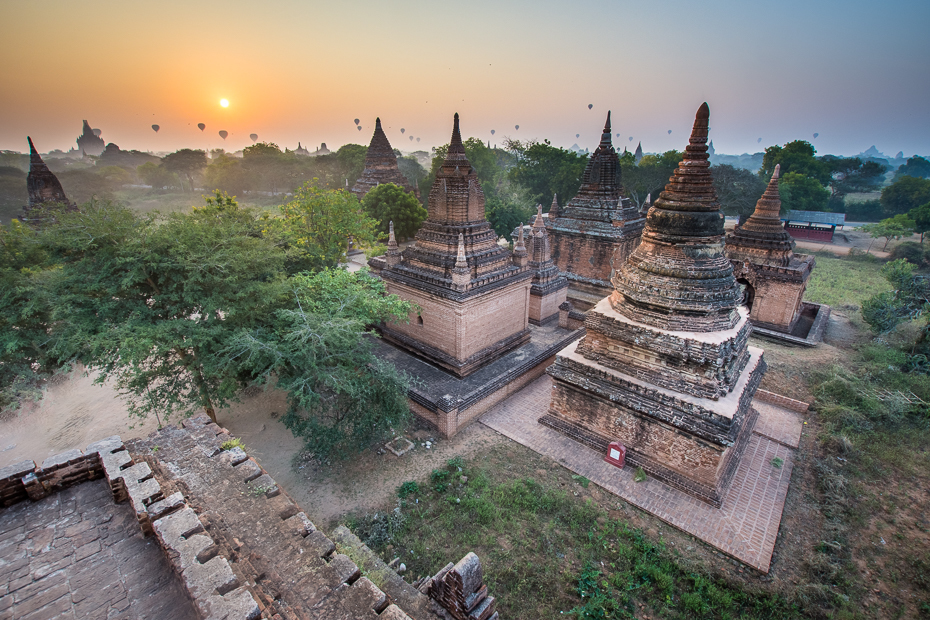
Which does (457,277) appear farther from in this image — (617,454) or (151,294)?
(151,294)

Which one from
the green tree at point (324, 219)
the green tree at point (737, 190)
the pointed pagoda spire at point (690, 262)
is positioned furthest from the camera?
the green tree at point (737, 190)

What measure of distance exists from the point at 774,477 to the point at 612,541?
18.2ft

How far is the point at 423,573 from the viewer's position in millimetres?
8742

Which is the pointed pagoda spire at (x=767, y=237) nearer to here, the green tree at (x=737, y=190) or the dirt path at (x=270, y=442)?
the dirt path at (x=270, y=442)

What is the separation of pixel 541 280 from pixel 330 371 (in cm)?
1139

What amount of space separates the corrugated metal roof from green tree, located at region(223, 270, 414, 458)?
54691mm

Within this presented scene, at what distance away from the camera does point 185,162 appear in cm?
6550

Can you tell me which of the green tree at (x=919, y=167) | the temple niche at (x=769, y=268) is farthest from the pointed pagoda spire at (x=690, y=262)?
the green tree at (x=919, y=167)

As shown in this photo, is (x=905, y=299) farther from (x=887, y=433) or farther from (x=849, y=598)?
(x=849, y=598)

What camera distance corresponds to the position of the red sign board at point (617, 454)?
37.8 feet

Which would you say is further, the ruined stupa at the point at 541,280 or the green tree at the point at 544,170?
the green tree at the point at 544,170

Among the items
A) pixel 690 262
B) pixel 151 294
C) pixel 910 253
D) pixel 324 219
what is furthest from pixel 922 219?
pixel 151 294

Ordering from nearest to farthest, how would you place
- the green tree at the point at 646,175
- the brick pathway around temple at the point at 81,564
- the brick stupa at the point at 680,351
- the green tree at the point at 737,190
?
the brick pathway around temple at the point at 81,564
the brick stupa at the point at 680,351
the green tree at the point at 737,190
the green tree at the point at 646,175

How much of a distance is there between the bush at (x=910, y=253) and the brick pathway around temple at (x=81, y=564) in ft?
175
